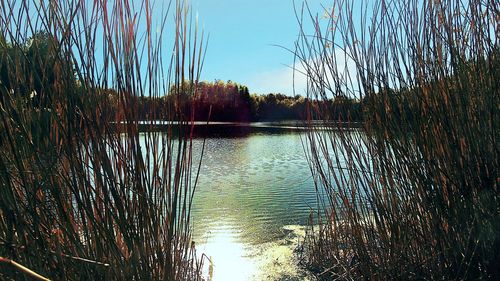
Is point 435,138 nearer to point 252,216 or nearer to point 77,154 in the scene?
point 77,154

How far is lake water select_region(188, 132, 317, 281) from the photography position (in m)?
4.23

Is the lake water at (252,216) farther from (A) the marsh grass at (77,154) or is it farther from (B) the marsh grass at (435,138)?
(A) the marsh grass at (77,154)

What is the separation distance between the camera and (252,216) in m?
6.36

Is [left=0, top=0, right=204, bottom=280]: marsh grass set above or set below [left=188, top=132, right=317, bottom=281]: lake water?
above

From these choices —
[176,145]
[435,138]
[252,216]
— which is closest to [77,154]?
[176,145]

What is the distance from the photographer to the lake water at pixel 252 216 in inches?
167

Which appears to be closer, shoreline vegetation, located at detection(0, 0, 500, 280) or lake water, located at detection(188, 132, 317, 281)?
shoreline vegetation, located at detection(0, 0, 500, 280)

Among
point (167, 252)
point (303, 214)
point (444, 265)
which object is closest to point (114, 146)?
point (167, 252)

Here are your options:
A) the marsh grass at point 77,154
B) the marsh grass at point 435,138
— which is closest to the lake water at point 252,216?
the marsh grass at point 435,138

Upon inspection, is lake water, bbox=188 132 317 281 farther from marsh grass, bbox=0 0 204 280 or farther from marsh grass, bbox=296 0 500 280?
marsh grass, bbox=0 0 204 280

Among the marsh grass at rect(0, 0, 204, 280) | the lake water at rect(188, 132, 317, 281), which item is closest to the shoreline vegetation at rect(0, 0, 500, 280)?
the marsh grass at rect(0, 0, 204, 280)

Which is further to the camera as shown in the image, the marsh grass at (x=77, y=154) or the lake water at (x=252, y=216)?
the lake water at (x=252, y=216)

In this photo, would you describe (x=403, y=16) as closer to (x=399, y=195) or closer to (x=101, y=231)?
(x=399, y=195)

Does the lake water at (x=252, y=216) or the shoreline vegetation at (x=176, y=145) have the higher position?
the shoreline vegetation at (x=176, y=145)
